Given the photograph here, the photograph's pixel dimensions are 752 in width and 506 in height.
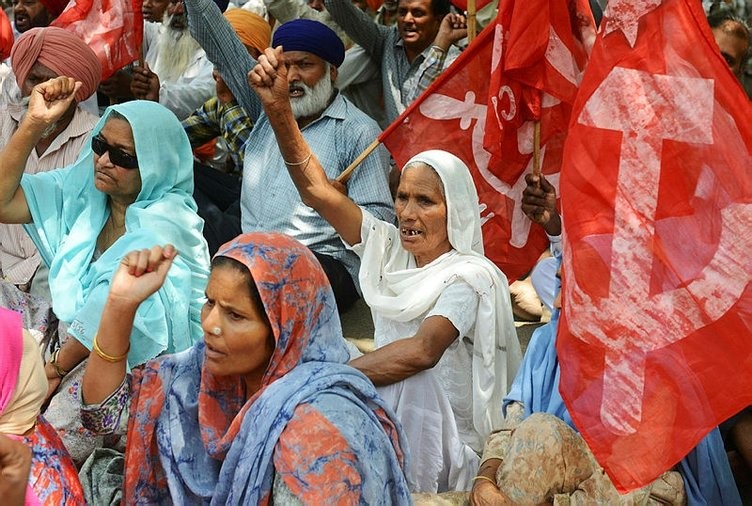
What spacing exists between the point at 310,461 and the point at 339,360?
43cm

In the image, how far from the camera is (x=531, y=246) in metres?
5.43

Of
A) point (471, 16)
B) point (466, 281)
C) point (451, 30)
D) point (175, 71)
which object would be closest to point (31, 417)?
point (466, 281)

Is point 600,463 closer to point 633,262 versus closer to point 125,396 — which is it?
point 633,262

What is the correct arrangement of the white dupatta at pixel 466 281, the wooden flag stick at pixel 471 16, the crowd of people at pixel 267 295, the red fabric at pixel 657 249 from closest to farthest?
the crowd of people at pixel 267 295
the red fabric at pixel 657 249
the white dupatta at pixel 466 281
the wooden flag stick at pixel 471 16

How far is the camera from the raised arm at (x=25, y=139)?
478cm

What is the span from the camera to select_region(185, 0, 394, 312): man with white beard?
6.10m

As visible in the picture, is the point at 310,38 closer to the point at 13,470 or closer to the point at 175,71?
the point at 175,71

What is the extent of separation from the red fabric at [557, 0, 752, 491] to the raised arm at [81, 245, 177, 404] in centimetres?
130

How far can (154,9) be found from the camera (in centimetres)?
835

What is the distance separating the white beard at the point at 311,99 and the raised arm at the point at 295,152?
5.15 ft

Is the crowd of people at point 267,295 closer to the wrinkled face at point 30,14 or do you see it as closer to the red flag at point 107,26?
the wrinkled face at point 30,14

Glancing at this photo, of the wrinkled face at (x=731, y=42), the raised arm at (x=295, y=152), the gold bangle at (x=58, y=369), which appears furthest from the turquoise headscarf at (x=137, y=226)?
the wrinkled face at (x=731, y=42)

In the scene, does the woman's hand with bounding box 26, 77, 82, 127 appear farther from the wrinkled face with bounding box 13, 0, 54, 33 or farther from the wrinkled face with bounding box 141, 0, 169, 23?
the wrinkled face with bounding box 141, 0, 169, 23

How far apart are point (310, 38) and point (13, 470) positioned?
4030mm
